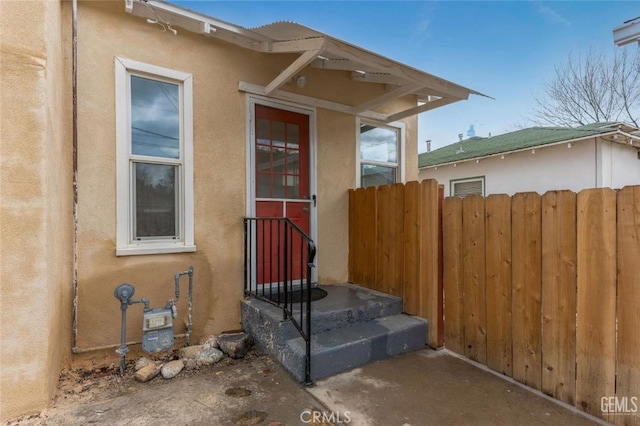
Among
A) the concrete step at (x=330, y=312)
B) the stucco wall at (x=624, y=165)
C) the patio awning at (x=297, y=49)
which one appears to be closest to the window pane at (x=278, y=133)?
the patio awning at (x=297, y=49)

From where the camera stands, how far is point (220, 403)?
220 centimetres

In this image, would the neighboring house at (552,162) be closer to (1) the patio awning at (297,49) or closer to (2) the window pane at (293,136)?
(1) the patio awning at (297,49)

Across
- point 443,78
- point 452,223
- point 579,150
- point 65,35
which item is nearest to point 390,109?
point 443,78

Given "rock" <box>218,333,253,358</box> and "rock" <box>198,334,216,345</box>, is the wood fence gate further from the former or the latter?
"rock" <box>198,334,216,345</box>

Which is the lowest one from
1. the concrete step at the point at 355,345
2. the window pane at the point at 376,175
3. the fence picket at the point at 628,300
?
the concrete step at the point at 355,345

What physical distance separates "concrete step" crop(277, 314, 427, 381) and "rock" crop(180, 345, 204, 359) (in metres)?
0.84

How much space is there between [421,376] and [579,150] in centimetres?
671

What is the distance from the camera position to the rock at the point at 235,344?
114 inches

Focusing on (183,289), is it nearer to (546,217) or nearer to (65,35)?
(65,35)

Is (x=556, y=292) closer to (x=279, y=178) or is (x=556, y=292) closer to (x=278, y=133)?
(x=279, y=178)

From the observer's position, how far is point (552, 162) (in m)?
6.95

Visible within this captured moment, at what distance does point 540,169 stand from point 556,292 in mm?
6239

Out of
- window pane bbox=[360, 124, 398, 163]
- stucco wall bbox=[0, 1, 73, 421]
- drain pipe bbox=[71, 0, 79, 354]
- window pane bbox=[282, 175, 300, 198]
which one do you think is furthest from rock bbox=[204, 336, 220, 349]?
window pane bbox=[360, 124, 398, 163]

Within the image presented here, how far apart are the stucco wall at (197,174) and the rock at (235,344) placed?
259 mm
